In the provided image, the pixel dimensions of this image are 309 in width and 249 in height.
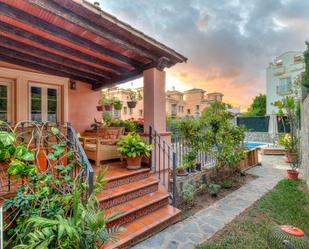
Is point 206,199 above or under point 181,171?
under

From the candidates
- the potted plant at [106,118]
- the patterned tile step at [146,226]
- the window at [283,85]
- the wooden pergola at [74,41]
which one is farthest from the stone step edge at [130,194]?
the window at [283,85]

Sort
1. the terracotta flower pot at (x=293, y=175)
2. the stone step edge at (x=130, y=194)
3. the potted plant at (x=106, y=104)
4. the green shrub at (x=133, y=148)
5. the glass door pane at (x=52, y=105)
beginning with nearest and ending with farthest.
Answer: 1. the stone step edge at (x=130, y=194)
2. the green shrub at (x=133, y=148)
3. the glass door pane at (x=52, y=105)
4. the terracotta flower pot at (x=293, y=175)
5. the potted plant at (x=106, y=104)

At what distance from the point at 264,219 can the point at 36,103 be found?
21.0 feet

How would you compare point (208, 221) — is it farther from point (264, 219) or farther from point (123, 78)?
point (123, 78)

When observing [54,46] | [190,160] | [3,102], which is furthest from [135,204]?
[3,102]

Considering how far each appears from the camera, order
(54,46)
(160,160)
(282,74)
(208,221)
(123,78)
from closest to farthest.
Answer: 1. (208,221)
2. (54,46)
3. (160,160)
4. (123,78)
5. (282,74)

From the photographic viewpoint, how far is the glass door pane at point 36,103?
17.4 feet

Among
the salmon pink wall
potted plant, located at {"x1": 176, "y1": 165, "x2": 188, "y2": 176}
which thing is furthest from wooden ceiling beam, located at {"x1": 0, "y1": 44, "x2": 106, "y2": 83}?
potted plant, located at {"x1": 176, "y1": 165, "x2": 188, "y2": 176}

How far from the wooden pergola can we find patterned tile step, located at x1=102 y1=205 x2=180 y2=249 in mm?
3385

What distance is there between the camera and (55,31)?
329 centimetres

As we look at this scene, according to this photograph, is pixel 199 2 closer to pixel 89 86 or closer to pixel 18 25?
pixel 89 86

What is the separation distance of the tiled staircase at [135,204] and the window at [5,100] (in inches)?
129

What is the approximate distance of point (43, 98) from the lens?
5484 millimetres

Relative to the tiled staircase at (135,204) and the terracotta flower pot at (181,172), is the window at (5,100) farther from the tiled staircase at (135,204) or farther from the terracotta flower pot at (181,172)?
the terracotta flower pot at (181,172)
